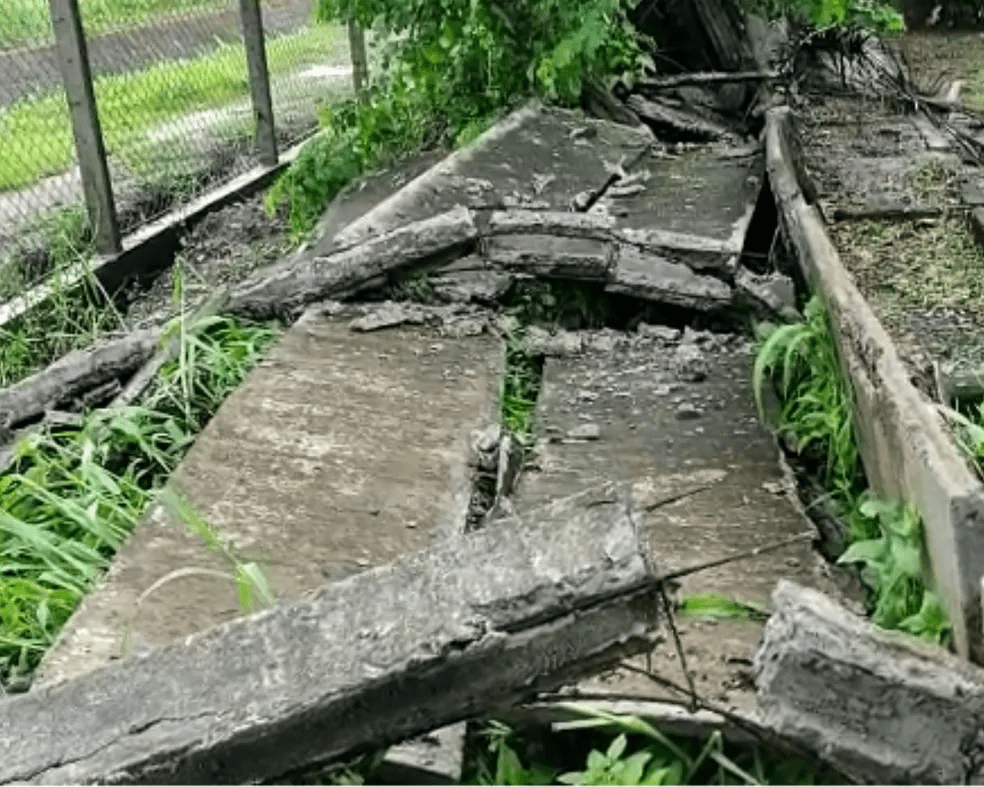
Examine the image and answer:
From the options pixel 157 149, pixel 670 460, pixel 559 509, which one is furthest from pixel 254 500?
pixel 157 149

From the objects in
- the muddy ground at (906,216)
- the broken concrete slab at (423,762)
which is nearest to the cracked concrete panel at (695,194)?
the muddy ground at (906,216)

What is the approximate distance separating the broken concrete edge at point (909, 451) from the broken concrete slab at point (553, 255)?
2.25 feet

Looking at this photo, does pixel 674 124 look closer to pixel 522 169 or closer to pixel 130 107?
pixel 522 169

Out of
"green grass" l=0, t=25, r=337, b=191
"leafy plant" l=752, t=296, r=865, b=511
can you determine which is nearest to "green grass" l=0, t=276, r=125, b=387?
"green grass" l=0, t=25, r=337, b=191

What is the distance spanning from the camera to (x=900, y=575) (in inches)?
101

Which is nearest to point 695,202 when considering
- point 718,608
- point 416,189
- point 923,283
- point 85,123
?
point 416,189

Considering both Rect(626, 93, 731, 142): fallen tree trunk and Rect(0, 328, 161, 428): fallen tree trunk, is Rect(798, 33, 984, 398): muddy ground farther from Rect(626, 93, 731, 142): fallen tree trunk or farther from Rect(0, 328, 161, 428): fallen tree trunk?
Rect(0, 328, 161, 428): fallen tree trunk

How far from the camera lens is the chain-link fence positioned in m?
6.09

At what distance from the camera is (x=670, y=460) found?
11.6 ft

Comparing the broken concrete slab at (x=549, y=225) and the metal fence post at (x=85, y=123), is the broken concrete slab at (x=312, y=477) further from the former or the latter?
the metal fence post at (x=85, y=123)

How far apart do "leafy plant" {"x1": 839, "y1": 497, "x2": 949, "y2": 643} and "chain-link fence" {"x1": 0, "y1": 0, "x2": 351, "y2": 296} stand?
4.07 metres

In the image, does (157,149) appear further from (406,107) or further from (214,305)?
(214,305)

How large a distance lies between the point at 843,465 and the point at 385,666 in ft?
5.58

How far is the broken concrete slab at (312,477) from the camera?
2.75 meters
